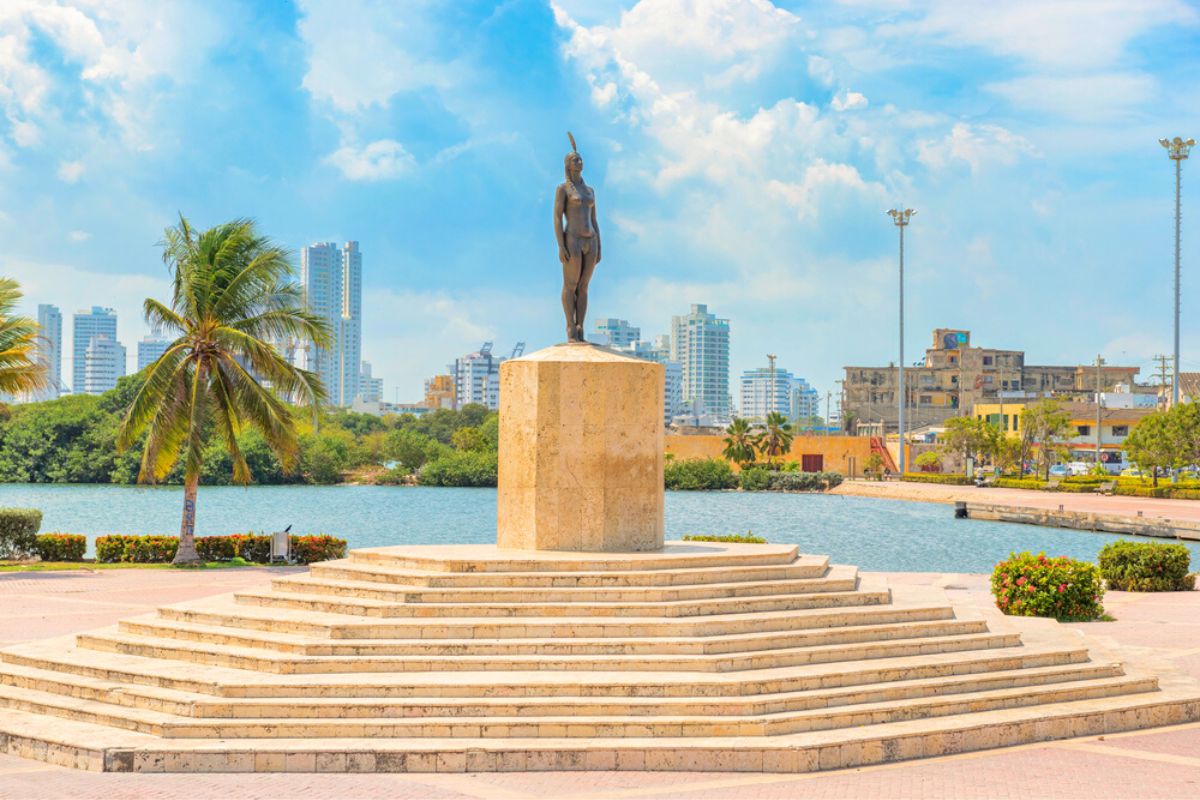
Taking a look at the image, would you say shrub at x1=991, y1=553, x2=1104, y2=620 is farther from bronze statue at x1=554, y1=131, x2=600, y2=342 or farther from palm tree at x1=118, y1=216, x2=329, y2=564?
palm tree at x1=118, y1=216, x2=329, y2=564

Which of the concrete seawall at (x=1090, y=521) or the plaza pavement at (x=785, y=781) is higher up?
the concrete seawall at (x=1090, y=521)

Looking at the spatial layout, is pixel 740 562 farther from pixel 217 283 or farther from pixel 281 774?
pixel 217 283

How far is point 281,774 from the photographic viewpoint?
9875 mm

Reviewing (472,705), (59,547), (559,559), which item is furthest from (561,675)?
(59,547)

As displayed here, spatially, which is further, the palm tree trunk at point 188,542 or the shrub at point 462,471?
the shrub at point 462,471

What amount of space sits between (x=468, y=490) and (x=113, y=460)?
21.3 metres

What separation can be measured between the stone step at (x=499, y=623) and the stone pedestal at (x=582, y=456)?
2.36 meters

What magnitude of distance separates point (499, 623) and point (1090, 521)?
130 feet

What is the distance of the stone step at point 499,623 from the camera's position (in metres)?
11.7

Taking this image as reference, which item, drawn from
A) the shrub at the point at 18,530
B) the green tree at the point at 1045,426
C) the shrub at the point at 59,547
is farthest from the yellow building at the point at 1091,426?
the shrub at the point at 18,530

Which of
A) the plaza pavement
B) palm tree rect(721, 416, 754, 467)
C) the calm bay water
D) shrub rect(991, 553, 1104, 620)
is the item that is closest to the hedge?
the calm bay water

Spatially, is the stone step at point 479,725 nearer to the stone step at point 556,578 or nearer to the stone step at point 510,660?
the stone step at point 510,660

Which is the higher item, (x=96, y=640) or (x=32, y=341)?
(x=32, y=341)

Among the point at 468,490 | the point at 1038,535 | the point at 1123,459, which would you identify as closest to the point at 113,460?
the point at 468,490
